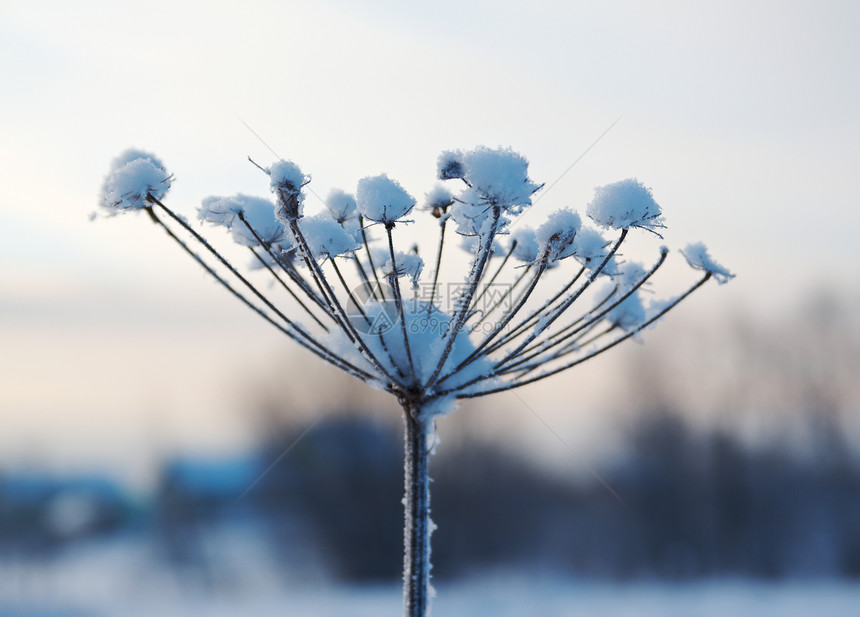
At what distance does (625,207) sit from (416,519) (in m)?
1.38

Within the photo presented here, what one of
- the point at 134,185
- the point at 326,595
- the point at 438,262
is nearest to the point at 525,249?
the point at 438,262

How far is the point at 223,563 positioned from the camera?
74.5ft

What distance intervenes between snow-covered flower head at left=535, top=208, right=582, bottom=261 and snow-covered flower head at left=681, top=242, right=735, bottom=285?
1.72 feet

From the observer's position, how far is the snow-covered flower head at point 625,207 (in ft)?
7.30

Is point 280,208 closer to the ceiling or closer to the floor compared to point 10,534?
closer to the ceiling

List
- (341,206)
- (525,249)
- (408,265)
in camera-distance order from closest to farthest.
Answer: (408,265)
(341,206)
(525,249)

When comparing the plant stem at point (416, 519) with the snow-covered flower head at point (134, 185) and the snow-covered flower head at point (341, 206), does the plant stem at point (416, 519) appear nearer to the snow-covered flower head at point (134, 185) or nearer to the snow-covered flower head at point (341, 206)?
the snow-covered flower head at point (341, 206)

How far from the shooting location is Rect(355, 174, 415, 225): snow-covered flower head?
2.21 metres

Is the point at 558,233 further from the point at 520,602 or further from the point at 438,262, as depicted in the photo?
the point at 520,602

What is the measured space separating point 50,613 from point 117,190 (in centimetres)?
2155

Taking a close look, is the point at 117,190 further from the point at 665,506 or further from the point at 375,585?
the point at 665,506

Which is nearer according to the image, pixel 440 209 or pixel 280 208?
pixel 280 208

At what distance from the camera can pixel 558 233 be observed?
2332 millimetres

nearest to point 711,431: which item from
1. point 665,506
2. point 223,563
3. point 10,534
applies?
point 665,506
